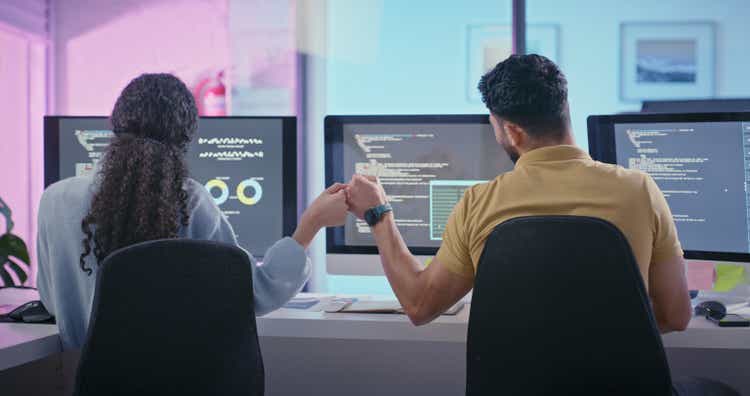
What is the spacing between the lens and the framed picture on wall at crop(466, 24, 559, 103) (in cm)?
405

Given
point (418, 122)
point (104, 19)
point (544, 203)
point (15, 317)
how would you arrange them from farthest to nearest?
point (104, 19)
point (418, 122)
point (15, 317)
point (544, 203)

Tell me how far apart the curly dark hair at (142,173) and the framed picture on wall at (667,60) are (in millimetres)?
3207

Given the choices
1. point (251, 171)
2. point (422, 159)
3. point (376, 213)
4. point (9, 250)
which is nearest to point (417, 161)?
point (422, 159)

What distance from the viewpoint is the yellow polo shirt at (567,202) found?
118 cm

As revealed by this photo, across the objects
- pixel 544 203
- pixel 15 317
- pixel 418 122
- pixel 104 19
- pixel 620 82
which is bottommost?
pixel 15 317

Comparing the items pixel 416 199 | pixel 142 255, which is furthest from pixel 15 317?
pixel 416 199

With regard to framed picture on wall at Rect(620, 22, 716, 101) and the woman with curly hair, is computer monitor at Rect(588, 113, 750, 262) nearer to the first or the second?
the woman with curly hair

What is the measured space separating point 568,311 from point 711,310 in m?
0.81

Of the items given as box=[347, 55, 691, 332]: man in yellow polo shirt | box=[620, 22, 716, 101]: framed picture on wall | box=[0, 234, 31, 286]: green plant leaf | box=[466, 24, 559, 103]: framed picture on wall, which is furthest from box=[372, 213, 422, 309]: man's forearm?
box=[620, 22, 716, 101]: framed picture on wall

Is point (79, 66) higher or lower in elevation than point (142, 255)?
higher

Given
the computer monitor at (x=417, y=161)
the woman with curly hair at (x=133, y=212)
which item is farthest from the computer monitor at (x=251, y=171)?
the woman with curly hair at (x=133, y=212)

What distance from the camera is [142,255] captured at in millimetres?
1103

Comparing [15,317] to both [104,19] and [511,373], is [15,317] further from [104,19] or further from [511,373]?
[104,19]

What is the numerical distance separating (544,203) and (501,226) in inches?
6.8
